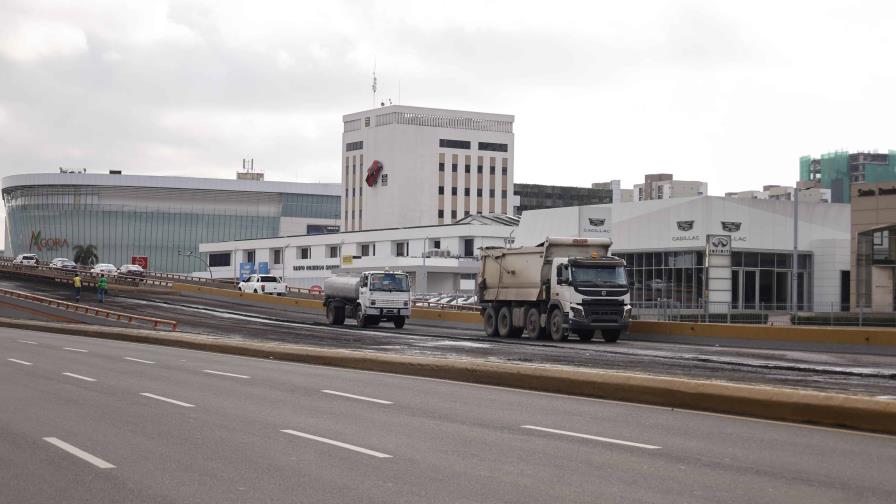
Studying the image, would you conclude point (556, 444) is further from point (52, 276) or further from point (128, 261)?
point (128, 261)

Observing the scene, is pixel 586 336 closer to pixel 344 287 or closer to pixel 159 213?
pixel 344 287

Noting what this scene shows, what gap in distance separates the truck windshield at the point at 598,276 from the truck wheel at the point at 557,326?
1405 mm

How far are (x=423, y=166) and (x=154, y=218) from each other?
59.5m

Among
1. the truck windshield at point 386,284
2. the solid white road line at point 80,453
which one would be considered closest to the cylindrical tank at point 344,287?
the truck windshield at point 386,284

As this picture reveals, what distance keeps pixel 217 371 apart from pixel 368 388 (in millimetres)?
5428

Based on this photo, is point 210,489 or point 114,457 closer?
point 210,489

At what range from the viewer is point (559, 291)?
40.3 meters

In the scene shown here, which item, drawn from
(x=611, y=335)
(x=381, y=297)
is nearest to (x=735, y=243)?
(x=381, y=297)

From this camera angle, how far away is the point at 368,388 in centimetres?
1988

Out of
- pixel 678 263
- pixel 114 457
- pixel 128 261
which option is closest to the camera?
pixel 114 457

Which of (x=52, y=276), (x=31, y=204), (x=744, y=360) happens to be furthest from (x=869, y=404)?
(x=31, y=204)

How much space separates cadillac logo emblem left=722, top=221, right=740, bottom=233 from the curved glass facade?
13172cm

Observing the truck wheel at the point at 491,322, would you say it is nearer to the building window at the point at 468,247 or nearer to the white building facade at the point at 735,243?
the white building facade at the point at 735,243

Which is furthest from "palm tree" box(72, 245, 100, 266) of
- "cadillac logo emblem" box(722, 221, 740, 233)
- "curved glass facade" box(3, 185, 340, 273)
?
"cadillac logo emblem" box(722, 221, 740, 233)
